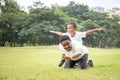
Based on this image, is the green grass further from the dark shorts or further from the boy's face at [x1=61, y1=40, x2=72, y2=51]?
the boy's face at [x1=61, y1=40, x2=72, y2=51]

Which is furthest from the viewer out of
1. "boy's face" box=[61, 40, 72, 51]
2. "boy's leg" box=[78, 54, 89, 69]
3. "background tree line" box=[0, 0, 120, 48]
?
"background tree line" box=[0, 0, 120, 48]

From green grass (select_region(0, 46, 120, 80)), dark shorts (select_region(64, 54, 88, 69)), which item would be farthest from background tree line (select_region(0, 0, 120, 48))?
dark shorts (select_region(64, 54, 88, 69))

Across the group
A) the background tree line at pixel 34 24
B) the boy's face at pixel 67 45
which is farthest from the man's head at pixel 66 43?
the background tree line at pixel 34 24

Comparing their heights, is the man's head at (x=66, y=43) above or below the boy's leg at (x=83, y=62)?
above

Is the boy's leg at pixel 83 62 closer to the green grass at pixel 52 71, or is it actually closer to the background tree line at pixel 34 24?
the green grass at pixel 52 71

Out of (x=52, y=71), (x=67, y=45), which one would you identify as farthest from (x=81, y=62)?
(x=52, y=71)

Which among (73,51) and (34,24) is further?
(34,24)

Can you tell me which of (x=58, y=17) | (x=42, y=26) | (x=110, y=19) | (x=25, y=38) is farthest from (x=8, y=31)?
(x=110, y=19)

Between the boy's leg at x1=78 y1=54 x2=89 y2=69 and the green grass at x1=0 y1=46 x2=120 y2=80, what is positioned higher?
the boy's leg at x1=78 y1=54 x2=89 y2=69

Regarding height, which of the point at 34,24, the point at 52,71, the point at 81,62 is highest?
the point at 34,24

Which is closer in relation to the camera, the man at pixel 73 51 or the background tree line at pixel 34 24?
the man at pixel 73 51

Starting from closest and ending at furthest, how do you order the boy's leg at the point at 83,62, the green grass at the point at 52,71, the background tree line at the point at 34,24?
the green grass at the point at 52,71
the boy's leg at the point at 83,62
the background tree line at the point at 34,24

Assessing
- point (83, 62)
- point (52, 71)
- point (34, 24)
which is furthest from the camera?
point (34, 24)

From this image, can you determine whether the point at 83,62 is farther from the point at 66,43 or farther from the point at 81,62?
the point at 66,43
